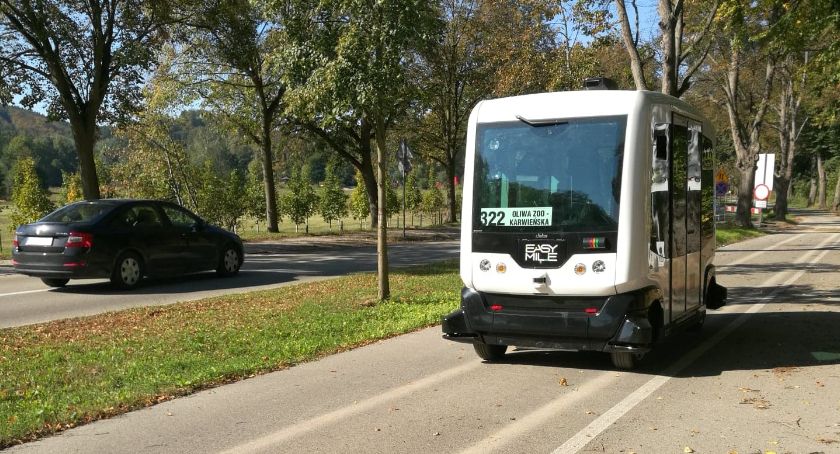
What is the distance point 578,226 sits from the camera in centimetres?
671

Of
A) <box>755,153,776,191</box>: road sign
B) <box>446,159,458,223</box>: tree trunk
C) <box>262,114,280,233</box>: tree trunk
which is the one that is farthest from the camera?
<box>446,159,458,223</box>: tree trunk

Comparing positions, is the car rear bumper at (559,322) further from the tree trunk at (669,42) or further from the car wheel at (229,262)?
the tree trunk at (669,42)

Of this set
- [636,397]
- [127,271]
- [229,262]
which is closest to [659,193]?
[636,397]

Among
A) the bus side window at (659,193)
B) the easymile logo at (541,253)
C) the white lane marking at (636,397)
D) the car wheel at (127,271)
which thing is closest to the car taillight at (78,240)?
the car wheel at (127,271)

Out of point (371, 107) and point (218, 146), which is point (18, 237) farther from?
point (218, 146)

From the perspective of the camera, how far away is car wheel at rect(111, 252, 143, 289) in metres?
12.7

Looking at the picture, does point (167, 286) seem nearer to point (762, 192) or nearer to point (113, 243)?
point (113, 243)

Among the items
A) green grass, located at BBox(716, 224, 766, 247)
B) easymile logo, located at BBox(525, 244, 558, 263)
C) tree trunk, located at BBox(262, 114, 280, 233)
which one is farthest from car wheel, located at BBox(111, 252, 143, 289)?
green grass, located at BBox(716, 224, 766, 247)

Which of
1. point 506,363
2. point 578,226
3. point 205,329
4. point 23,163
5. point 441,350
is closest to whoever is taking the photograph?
point 578,226

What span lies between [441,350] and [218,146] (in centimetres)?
12012

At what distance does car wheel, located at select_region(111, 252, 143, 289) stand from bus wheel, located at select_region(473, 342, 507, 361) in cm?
777

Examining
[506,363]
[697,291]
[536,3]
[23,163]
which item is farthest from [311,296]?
[23,163]

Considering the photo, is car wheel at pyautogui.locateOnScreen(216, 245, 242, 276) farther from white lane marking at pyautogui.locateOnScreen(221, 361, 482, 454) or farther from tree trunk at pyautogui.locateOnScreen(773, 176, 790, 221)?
tree trunk at pyautogui.locateOnScreen(773, 176, 790, 221)

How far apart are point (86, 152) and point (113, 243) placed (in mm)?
10234
